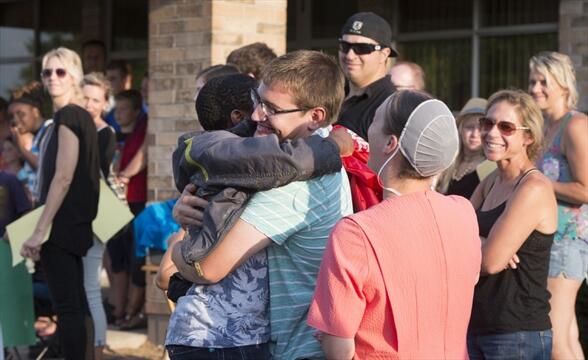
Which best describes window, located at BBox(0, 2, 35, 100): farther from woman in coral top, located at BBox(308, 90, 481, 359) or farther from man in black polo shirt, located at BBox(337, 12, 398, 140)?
woman in coral top, located at BBox(308, 90, 481, 359)

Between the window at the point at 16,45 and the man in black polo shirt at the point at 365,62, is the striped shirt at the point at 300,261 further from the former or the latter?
the window at the point at 16,45

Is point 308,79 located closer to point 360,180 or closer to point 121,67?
point 360,180

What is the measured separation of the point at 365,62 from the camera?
5.23 metres

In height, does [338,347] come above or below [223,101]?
below

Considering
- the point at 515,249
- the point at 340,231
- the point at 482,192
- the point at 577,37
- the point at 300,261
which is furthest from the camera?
the point at 577,37

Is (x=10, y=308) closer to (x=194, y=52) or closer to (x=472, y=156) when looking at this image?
(x=194, y=52)

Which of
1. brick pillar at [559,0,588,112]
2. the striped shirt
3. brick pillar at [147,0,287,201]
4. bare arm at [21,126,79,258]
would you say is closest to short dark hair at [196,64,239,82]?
the striped shirt

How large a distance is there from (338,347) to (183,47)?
209 inches

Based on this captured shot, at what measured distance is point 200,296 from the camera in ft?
11.1

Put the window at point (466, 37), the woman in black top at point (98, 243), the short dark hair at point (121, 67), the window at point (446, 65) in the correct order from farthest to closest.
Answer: the window at point (446, 65) → the short dark hair at point (121, 67) → the window at point (466, 37) → the woman in black top at point (98, 243)

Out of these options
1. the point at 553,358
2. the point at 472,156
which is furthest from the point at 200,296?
the point at 472,156

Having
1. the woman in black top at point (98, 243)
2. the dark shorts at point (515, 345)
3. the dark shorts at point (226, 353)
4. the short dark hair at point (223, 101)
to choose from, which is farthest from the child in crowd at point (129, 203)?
the dark shorts at point (226, 353)

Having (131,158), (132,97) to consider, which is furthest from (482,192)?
(132,97)

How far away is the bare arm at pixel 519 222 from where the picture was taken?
4371 millimetres
